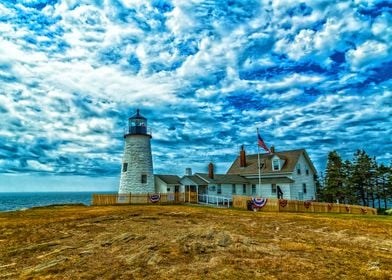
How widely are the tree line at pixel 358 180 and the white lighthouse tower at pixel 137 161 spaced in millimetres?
27807

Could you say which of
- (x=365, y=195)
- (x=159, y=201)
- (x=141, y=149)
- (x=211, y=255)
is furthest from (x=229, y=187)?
(x=211, y=255)

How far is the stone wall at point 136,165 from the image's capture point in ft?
108

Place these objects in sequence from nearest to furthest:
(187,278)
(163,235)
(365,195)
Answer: (187,278) < (163,235) < (365,195)

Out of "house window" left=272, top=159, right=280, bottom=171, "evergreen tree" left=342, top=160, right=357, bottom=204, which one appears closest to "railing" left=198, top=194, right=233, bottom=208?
"house window" left=272, top=159, right=280, bottom=171

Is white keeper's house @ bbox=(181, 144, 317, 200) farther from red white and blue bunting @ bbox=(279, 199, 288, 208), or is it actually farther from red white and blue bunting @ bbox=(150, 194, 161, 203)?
red white and blue bunting @ bbox=(279, 199, 288, 208)

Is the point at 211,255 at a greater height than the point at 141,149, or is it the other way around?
the point at 141,149

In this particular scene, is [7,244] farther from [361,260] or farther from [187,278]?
[361,260]

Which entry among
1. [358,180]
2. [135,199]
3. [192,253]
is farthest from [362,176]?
[192,253]

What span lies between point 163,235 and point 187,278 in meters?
4.95

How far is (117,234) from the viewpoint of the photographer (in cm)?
1166

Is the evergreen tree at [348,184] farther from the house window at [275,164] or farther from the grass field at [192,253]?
the grass field at [192,253]

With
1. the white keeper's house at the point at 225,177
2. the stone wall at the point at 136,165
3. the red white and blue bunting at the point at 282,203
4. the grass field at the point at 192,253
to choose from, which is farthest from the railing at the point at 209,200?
the grass field at the point at 192,253

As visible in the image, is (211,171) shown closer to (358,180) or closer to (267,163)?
(267,163)

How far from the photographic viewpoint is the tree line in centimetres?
4291
